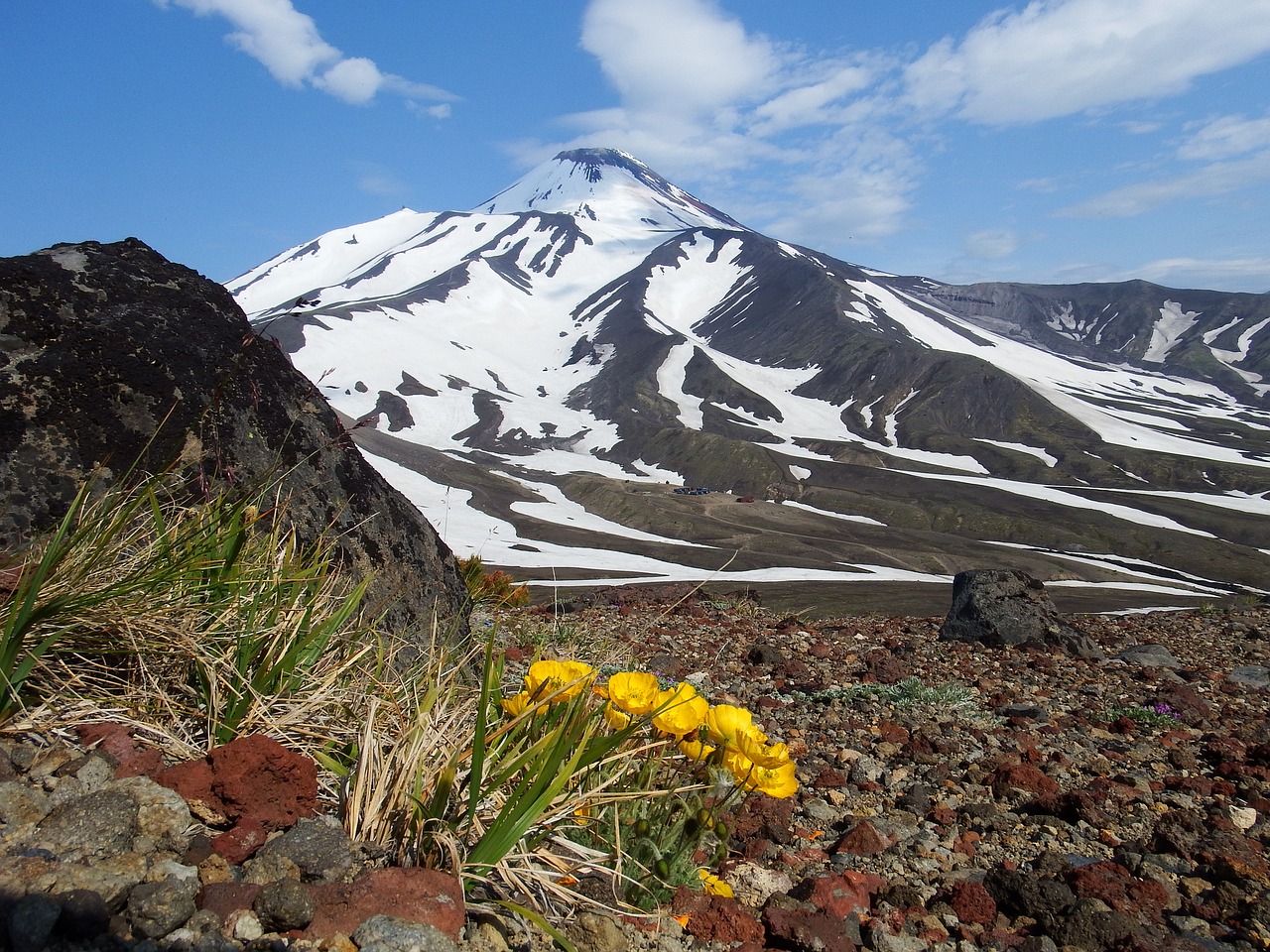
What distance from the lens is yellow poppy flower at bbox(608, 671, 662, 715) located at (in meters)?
2.41

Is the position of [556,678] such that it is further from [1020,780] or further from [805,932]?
[1020,780]

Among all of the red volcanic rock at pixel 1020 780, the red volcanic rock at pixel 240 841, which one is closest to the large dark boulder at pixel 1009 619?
the red volcanic rock at pixel 1020 780

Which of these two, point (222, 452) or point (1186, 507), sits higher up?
point (222, 452)

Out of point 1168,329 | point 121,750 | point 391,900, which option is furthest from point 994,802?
point 1168,329

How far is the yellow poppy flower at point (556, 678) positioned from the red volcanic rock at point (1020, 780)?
2407mm

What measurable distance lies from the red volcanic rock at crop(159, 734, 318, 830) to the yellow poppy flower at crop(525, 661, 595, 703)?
2.12ft

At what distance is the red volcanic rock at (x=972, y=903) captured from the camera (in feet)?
8.96

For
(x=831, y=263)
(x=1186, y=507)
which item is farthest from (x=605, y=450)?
(x=831, y=263)

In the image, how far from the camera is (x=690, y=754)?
2.41 meters

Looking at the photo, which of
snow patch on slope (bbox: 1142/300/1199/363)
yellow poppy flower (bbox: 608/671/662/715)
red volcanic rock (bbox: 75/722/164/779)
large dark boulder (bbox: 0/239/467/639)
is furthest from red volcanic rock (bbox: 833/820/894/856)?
snow patch on slope (bbox: 1142/300/1199/363)

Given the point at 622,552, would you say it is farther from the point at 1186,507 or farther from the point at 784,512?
the point at 1186,507

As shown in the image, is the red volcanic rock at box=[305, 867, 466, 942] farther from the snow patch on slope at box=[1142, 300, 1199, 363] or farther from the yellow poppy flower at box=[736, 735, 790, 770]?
the snow patch on slope at box=[1142, 300, 1199, 363]

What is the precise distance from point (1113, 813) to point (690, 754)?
239 centimetres

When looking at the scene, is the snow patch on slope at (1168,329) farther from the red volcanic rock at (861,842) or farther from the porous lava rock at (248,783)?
the porous lava rock at (248,783)
